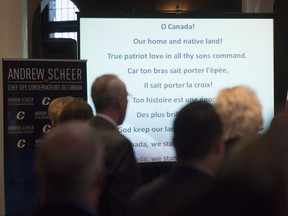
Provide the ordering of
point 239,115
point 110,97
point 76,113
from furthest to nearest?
point 76,113
point 110,97
point 239,115

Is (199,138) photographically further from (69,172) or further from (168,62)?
(168,62)

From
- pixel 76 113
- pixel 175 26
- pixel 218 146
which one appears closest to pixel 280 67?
pixel 175 26

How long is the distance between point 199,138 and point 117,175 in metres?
0.85

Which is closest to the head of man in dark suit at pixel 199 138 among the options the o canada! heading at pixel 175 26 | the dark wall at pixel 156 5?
the o canada! heading at pixel 175 26

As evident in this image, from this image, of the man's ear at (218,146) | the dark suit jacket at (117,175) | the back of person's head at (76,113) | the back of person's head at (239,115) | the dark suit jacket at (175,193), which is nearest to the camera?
the dark suit jacket at (175,193)

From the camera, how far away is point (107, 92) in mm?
2889

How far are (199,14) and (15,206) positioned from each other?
2223 millimetres

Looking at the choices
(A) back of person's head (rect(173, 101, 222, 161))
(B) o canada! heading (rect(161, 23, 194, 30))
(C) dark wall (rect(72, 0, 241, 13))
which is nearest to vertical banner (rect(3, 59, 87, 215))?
(B) o canada! heading (rect(161, 23, 194, 30))

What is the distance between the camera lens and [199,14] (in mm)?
5238

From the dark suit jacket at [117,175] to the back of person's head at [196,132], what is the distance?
739mm

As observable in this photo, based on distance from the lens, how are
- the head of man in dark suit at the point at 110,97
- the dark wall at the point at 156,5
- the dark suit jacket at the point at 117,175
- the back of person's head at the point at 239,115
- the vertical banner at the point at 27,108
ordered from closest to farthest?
the back of person's head at the point at 239,115, the dark suit jacket at the point at 117,175, the head of man in dark suit at the point at 110,97, the vertical banner at the point at 27,108, the dark wall at the point at 156,5

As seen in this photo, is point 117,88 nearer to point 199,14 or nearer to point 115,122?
point 115,122

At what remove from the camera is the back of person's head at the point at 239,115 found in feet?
7.33

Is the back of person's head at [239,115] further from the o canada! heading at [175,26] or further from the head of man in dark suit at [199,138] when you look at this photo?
the o canada! heading at [175,26]
